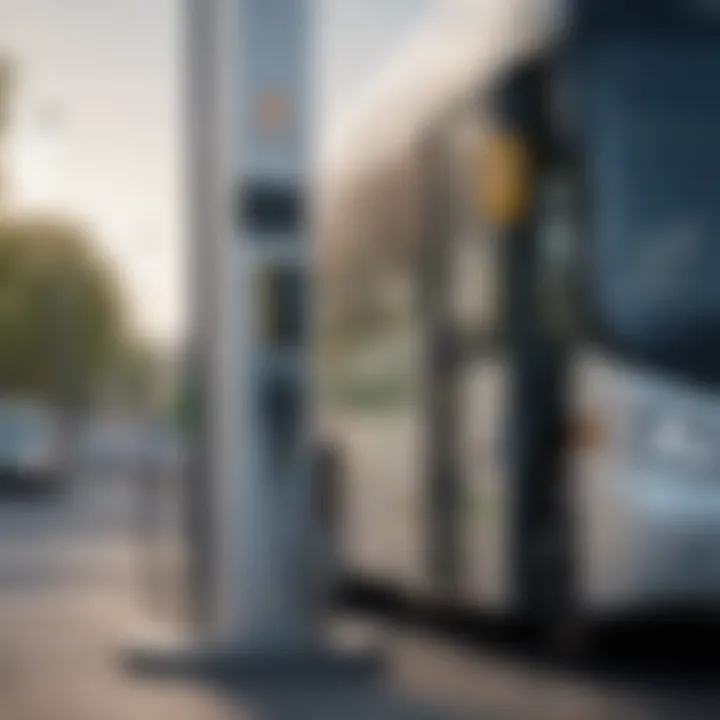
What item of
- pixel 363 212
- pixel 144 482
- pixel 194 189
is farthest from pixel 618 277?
pixel 144 482

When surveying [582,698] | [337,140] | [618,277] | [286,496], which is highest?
[337,140]

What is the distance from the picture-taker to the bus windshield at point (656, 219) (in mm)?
12273

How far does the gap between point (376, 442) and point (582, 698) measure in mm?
3882

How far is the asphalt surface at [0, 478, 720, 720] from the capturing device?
11648 mm

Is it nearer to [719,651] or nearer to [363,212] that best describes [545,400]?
[719,651]

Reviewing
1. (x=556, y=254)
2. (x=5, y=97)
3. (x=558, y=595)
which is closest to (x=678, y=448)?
(x=558, y=595)

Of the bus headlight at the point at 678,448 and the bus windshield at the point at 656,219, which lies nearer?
the bus headlight at the point at 678,448

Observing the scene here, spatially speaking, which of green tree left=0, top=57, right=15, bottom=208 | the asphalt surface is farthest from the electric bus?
green tree left=0, top=57, right=15, bottom=208

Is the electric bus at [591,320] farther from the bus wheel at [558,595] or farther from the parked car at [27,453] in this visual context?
the parked car at [27,453]

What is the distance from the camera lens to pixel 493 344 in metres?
13.2

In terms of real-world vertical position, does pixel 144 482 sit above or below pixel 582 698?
above

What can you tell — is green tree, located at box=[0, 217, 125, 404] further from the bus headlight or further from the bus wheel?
the bus headlight

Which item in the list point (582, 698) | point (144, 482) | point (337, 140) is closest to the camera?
point (582, 698)

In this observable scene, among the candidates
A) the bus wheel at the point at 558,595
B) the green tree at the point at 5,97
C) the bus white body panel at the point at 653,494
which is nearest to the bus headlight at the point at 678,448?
the bus white body panel at the point at 653,494
